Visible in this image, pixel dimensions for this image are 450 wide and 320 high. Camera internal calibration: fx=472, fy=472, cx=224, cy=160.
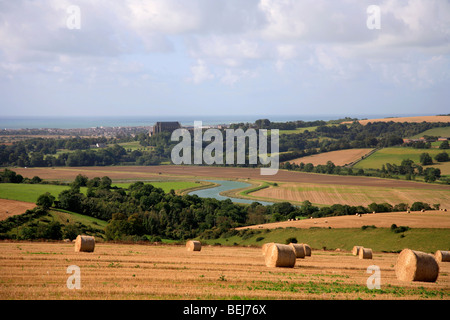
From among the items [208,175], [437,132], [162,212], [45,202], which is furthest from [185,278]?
[437,132]

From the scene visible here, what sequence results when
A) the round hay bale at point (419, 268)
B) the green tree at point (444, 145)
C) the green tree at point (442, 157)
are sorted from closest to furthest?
the round hay bale at point (419, 268)
the green tree at point (442, 157)
the green tree at point (444, 145)

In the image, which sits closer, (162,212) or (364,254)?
(364,254)

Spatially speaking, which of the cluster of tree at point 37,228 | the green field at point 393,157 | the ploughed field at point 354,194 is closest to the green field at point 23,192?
the cluster of tree at point 37,228

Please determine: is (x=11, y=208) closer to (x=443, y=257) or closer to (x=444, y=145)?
(x=443, y=257)

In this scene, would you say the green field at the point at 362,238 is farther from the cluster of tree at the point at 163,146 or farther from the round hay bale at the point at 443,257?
the cluster of tree at the point at 163,146

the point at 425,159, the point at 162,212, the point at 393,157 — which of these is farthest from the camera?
the point at 393,157

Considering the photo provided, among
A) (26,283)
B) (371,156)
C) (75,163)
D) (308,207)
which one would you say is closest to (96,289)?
(26,283)

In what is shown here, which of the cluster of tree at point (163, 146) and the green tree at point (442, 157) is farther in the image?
the cluster of tree at point (163, 146)
